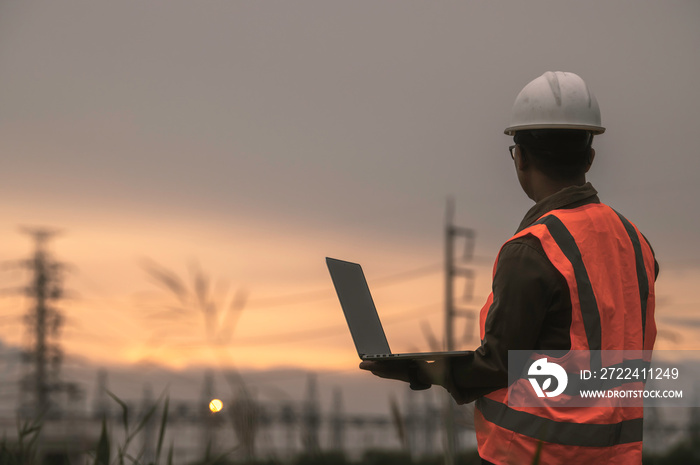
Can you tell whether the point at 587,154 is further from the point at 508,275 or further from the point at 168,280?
the point at 168,280

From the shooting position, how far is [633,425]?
336cm

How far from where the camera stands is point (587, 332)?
3.25 m

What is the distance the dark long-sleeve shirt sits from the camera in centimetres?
327

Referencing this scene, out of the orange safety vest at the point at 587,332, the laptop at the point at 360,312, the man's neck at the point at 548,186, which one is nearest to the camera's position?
the orange safety vest at the point at 587,332

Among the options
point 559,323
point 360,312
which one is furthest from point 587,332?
point 360,312

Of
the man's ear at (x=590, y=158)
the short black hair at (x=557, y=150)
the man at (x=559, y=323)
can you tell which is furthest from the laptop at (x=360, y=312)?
the man's ear at (x=590, y=158)

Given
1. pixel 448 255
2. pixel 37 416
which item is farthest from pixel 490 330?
pixel 448 255

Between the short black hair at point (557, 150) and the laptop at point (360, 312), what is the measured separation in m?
0.89

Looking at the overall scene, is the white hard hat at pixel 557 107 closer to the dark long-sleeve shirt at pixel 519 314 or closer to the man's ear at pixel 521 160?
the man's ear at pixel 521 160

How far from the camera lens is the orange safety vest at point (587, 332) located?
10.6 feet

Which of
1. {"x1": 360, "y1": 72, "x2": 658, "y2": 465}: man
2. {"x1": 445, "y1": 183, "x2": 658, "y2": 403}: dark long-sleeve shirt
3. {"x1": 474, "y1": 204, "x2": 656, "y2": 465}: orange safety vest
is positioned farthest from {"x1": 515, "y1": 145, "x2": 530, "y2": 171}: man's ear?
{"x1": 445, "y1": 183, "x2": 658, "y2": 403}: dark long-sleeve shirt

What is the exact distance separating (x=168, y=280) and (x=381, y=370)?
94 cm

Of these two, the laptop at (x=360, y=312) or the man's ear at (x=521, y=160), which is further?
the man's ear at (x=521, y=160)

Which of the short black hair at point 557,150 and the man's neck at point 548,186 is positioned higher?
the short black hair at point 557,150
